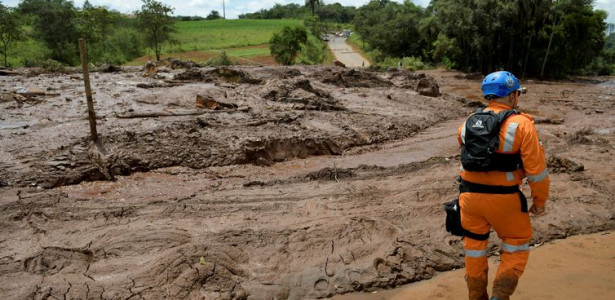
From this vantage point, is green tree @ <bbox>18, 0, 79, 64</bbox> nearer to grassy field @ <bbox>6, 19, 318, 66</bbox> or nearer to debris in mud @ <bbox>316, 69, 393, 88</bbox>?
grassy field @ <bbox>6, 19, 318, 66</bbox>

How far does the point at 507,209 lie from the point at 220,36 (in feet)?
187

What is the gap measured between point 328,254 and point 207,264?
1327mm

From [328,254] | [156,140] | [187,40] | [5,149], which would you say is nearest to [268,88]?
[156,140]

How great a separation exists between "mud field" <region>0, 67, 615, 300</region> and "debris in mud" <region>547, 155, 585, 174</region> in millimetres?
19

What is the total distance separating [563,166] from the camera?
7.59 metres

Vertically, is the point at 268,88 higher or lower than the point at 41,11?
lower

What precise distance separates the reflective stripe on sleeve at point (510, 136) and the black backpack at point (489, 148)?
61 millimetres

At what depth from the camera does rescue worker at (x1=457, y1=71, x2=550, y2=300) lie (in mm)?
3268

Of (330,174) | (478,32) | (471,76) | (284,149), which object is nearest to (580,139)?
(330,174)

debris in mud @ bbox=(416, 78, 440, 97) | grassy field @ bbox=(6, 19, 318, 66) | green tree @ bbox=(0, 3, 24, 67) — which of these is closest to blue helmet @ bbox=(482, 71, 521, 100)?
debris in mud @ bbox=(416, 78, 440, 97)

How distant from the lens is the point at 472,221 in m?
3.59

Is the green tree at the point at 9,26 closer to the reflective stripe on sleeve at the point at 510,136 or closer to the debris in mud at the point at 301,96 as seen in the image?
the debris in mud at the point at 301,96

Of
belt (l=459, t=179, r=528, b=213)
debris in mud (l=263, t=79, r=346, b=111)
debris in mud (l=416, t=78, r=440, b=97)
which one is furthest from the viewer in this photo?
debris in mud (l=416, t=78, r=440, b=97)

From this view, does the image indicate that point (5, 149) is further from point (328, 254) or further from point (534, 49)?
point (534, 49)
